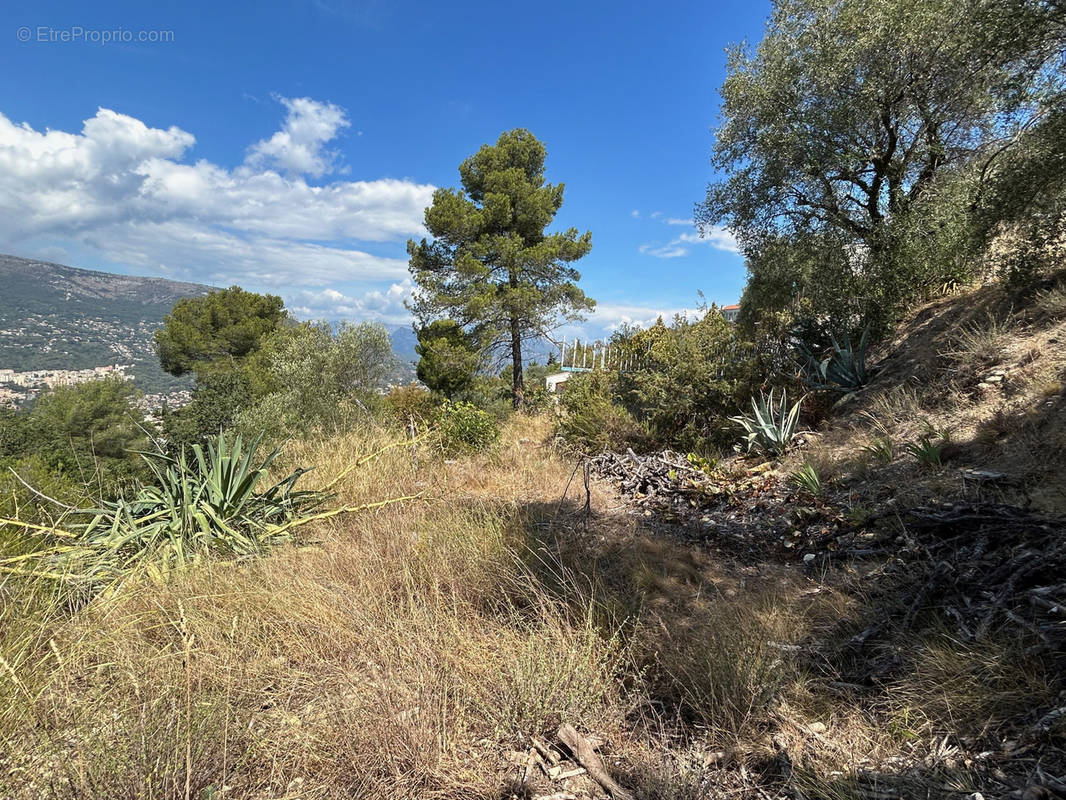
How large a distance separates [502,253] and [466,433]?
10.5 meters

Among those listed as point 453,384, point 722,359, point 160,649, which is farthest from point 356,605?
point 453,384

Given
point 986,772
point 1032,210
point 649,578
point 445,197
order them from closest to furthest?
point 986,772 → point 649,578 → point 1032,210 → point 445,197

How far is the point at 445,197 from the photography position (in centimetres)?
1642

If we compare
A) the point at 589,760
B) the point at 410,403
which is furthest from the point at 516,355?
the point at 589,760

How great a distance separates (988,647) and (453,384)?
643 inches

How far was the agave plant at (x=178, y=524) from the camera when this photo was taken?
3053 mm

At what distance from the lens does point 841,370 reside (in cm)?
718

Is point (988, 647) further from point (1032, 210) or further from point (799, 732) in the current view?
point (1032, 210)

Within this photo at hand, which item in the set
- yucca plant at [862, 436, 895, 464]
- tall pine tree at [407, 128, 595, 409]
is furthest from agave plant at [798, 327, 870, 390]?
tall pine tree at [407, 128, 595, 409]

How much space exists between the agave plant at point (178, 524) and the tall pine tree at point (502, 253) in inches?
475

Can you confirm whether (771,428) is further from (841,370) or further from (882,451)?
(841,370)

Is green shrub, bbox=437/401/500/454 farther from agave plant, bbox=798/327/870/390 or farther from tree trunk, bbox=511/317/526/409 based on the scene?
tree trunk, bbox=511/317/526/409

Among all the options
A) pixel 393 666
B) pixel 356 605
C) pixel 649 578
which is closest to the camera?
pixel 393 666

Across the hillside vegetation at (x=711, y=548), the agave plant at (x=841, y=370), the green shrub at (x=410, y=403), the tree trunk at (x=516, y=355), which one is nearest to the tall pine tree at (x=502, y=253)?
the tree trunk at (x=516, y=355)
